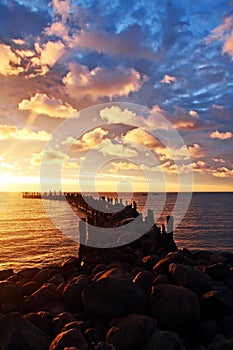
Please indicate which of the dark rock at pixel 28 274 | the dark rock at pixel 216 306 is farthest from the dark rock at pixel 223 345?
the dark rock at pixel 28 274

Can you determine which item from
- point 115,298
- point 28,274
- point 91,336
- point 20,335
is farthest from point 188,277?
point 28,274

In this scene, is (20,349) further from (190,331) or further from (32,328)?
(190,331)

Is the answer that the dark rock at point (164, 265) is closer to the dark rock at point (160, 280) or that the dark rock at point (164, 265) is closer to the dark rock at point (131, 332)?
the dark rock at point (160, 280)

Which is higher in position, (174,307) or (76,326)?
(174,307)

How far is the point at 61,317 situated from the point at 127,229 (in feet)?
38.8

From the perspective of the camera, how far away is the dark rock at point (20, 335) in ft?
23.4

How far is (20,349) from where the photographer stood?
23.3ft

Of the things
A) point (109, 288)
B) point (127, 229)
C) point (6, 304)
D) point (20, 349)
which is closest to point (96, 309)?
point (109, 288)

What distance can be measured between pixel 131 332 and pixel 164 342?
92 cm

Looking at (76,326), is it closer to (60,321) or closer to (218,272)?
(60,321)

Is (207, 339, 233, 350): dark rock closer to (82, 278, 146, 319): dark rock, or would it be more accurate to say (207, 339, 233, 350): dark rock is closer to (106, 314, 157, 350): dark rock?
(106, 314, 157, 350): dark rock

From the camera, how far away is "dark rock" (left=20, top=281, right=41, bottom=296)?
1153 cm

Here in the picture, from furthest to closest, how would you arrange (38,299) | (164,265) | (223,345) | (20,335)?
(164,265)
(38,299)
(20,335)
(223,345)

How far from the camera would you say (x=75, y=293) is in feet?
32.9
